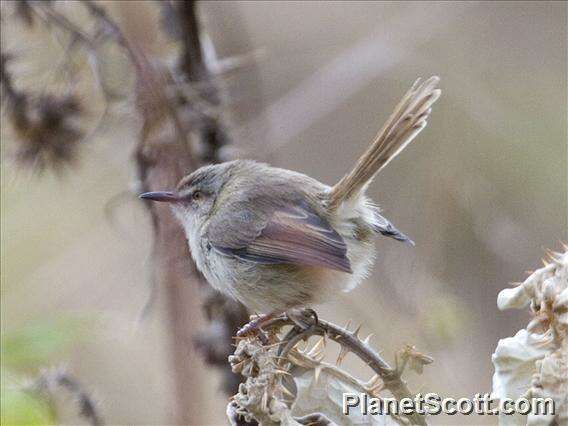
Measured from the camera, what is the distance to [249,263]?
3.45 m

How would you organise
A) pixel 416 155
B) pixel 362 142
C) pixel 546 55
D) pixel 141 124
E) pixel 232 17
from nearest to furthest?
pixel 141 124
pixel 232 17
pixel 546 55
pixel 416 155
pixel 362 142

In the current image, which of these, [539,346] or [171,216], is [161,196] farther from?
[539,346]

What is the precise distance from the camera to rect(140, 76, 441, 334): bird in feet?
10.6

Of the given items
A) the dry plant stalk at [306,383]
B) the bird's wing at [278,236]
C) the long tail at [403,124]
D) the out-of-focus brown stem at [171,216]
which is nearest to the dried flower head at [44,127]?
the out-of-focus brown stem at [171,216]

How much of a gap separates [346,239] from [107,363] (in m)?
2.35

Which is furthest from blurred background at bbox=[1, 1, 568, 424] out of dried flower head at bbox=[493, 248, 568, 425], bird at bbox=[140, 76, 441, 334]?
dried flower head at bbox=[493, 248, 568, 425]

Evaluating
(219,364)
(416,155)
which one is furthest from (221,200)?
(416,155)

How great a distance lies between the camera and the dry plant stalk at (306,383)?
2090 millimetres

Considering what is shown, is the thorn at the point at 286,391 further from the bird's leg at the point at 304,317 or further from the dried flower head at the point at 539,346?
the dried flower head at the point at 539,346

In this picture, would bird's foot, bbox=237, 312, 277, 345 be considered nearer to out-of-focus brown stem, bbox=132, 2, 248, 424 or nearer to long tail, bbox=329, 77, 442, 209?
out-of-focus brown stem, bbox=132, 2, 248, 424

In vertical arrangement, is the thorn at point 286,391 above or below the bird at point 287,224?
below

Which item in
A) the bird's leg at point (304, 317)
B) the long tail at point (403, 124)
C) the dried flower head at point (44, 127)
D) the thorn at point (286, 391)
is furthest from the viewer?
the dried flower head at point (44, 127)

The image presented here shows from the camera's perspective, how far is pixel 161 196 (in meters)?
3.75

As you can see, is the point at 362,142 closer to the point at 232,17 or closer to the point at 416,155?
the point at 416,155
